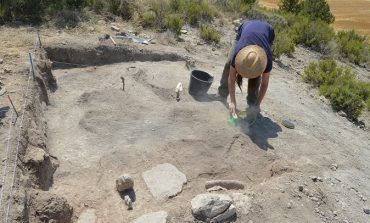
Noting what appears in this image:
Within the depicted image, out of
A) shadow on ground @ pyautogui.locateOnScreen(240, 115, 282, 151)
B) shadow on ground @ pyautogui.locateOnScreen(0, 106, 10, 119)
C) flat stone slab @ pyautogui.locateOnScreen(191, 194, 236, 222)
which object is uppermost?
shadow on ground @ pyautogui.locateOnScreen(0, 106, 10, 119)

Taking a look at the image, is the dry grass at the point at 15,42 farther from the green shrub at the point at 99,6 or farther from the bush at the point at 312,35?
the bush at the point at 312,35

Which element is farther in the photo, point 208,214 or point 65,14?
point 65,14

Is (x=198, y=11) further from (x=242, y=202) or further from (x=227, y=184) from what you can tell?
(x=242, y=202)

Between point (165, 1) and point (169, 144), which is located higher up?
point (165, 1)

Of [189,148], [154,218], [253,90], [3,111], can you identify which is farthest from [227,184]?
[3,111]

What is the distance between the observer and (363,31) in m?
19.6

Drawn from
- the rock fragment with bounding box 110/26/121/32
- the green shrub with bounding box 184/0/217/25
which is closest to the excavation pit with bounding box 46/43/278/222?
the rock fragment with bounding box 110/26/121/32

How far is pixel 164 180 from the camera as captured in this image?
15.4 feet

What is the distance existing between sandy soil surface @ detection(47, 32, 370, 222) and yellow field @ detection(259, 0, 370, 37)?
14777mm

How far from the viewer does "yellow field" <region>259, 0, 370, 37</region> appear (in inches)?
795

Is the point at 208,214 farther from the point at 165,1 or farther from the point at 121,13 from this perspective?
the point at 165,1

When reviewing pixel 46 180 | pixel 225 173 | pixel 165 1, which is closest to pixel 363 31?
pixel 165 1

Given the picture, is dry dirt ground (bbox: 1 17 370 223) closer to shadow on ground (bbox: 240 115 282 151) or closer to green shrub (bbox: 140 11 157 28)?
shadow on ground (bbox: 240 115 282 151)

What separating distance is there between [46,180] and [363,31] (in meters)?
19.0
